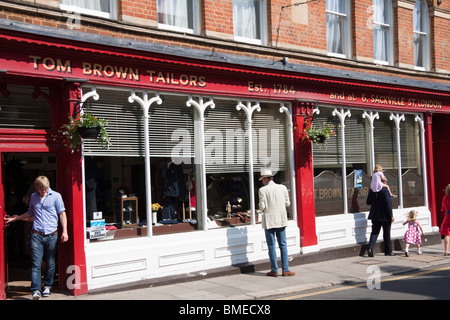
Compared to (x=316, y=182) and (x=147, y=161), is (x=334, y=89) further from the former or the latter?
(x=147, y=161)

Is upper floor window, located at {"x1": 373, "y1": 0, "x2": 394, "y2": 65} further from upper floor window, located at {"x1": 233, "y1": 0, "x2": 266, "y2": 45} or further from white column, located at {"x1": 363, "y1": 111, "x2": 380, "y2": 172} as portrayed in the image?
upper floor window, located at {"x1": 233, "y1": 0, "x2": 266, "y2": 45}

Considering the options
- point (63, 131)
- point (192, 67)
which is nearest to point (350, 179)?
point (192, 67)

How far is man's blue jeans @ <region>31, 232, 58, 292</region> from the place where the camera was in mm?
7535

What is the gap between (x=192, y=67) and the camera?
924cm

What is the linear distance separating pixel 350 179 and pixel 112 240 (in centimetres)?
616

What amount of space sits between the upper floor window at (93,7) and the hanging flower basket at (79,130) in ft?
6.25

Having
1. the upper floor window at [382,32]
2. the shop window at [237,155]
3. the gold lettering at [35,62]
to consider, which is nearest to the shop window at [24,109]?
the gold lettering at [35,62]

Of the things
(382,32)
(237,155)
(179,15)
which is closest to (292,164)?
(237,155)

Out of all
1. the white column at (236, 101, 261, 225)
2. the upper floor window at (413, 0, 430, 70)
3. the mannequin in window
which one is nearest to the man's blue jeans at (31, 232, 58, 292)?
the mannequin in window

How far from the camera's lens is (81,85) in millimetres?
8133

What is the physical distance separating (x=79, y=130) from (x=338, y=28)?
7.57 meters

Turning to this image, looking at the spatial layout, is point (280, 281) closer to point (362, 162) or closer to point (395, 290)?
point (395, 290)

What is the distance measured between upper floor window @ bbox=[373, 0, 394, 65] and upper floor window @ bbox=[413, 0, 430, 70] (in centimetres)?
109

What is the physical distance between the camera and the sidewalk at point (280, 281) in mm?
7859
